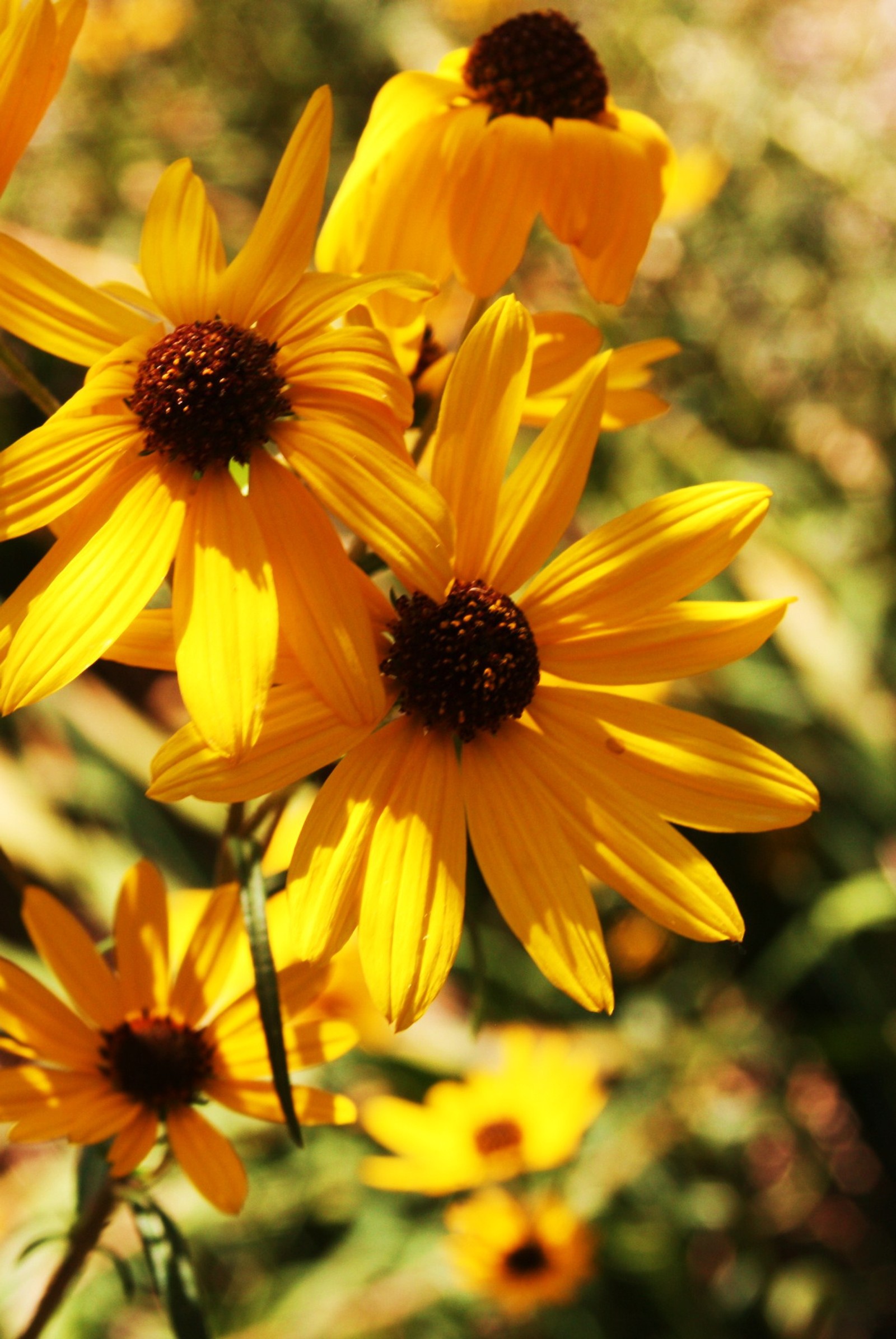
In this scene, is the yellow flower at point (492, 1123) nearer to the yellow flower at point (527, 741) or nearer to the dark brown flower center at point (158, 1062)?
the dark brown flower center at point (158, 1062)

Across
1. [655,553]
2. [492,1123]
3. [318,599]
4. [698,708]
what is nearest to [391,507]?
[318,599]


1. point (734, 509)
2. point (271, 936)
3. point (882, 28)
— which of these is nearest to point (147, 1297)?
point (271, 936)

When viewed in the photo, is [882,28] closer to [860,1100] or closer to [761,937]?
[761,937]

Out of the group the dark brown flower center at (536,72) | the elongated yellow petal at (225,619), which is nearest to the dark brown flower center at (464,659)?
the elongated yellow petal at (225,619)

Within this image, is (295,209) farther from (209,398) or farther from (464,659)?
(464,659)

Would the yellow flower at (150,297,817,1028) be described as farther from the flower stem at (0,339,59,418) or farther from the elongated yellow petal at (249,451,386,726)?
the flower stem at (0,339,59,418)
